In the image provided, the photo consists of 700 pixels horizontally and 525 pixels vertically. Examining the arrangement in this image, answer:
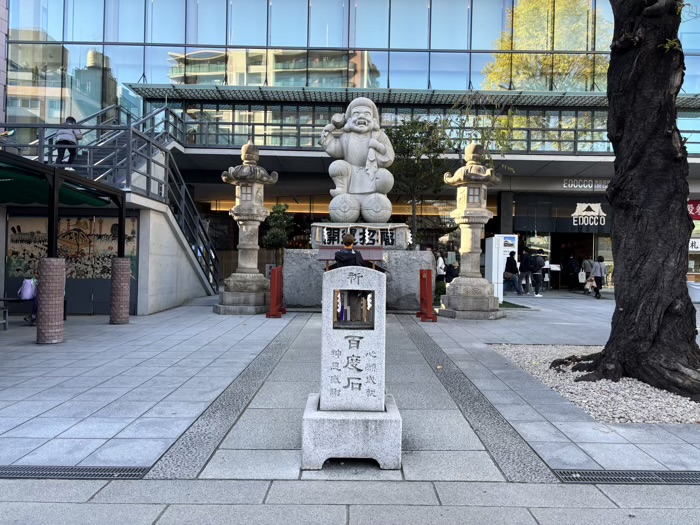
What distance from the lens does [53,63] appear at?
21.2 m

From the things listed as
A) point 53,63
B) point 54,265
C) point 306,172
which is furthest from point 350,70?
point 54,265

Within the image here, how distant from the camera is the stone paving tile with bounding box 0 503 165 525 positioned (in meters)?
3.09

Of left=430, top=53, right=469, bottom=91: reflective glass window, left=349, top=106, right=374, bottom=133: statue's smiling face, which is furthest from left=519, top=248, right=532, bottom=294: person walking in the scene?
left=349, top=106, right=374, bottom=133: statue's smiling face

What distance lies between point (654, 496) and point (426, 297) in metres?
8.60

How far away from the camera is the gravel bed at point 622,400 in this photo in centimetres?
507

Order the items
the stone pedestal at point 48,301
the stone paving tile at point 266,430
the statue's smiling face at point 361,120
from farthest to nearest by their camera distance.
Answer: the statue's smiling face at point 361,120
the stone pedestal at point 48,301
the stone paving tile at point 266,430

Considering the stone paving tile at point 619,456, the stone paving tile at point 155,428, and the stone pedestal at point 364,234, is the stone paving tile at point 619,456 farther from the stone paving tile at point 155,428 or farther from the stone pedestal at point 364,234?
the stone pedestal at point 364,234

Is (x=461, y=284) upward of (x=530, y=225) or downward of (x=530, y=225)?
downward

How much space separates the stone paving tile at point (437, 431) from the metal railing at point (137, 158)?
8987 mm

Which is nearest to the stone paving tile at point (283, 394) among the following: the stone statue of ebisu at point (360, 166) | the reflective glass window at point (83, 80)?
the stone statue of ebisu at point (360, 166)

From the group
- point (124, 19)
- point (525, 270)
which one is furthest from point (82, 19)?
point (525, 270)

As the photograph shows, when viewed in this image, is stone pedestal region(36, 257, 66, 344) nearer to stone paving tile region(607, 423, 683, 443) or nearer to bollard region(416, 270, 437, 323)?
bollard region(416, 270, 437, 323)

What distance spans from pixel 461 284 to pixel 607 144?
39.4 feet

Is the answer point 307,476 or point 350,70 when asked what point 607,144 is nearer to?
point 350,70
